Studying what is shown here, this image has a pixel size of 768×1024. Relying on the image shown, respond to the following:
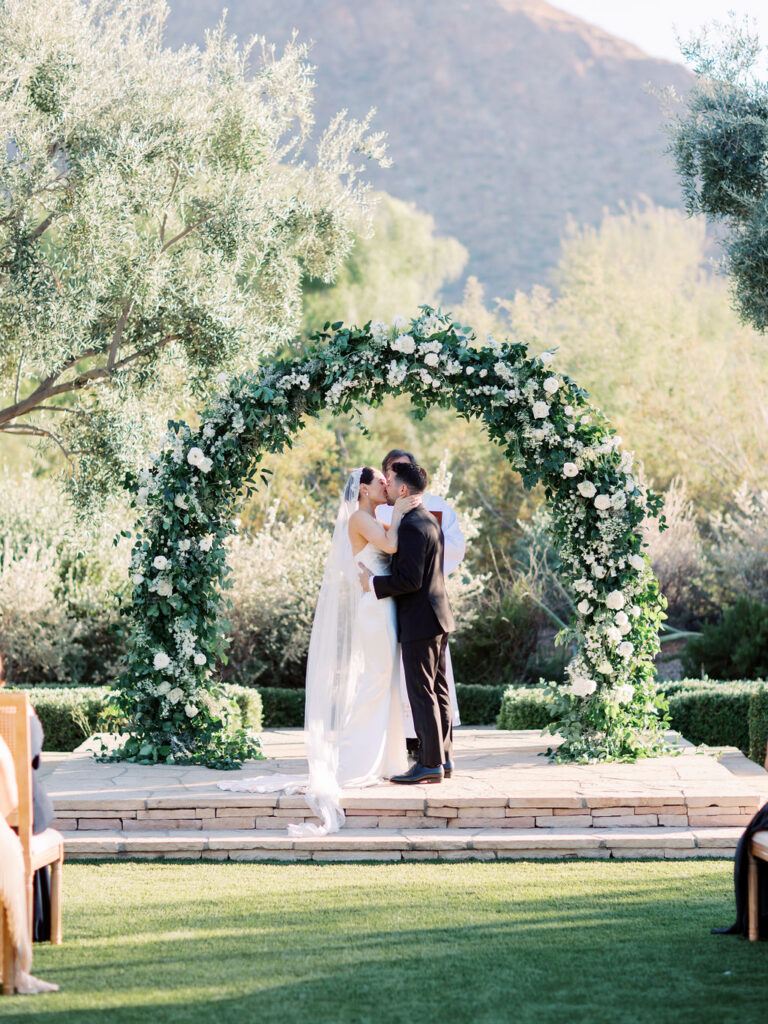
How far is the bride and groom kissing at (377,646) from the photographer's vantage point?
6.63 metres

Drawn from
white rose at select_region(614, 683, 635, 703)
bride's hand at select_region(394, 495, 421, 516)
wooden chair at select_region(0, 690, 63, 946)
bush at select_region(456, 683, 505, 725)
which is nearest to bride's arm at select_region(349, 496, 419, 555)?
bride's hand at select_region(394, 495, 421, 516)

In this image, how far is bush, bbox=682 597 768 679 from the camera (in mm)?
11453

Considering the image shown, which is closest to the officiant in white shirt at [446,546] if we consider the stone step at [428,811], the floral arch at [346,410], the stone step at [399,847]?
the floral arch at [346,410]

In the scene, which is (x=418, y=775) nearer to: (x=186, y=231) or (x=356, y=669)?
(x=356, y=669)

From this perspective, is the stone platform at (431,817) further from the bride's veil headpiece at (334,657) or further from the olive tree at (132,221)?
the olive tree at (132,221)

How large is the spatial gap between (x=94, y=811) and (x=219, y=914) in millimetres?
1674

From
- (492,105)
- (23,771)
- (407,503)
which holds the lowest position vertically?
(23,771)

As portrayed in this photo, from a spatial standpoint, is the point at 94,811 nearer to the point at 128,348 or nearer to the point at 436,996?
the point at 436,996

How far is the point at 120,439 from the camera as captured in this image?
9.24 meters

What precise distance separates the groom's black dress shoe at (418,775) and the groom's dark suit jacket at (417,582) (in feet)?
2.59

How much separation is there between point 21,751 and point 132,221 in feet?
20.7

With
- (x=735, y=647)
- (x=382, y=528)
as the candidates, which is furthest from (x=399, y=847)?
(x=735, y=647)

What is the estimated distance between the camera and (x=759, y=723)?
8.84 meters

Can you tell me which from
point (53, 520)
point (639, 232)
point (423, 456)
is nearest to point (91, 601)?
point (53, 520)
